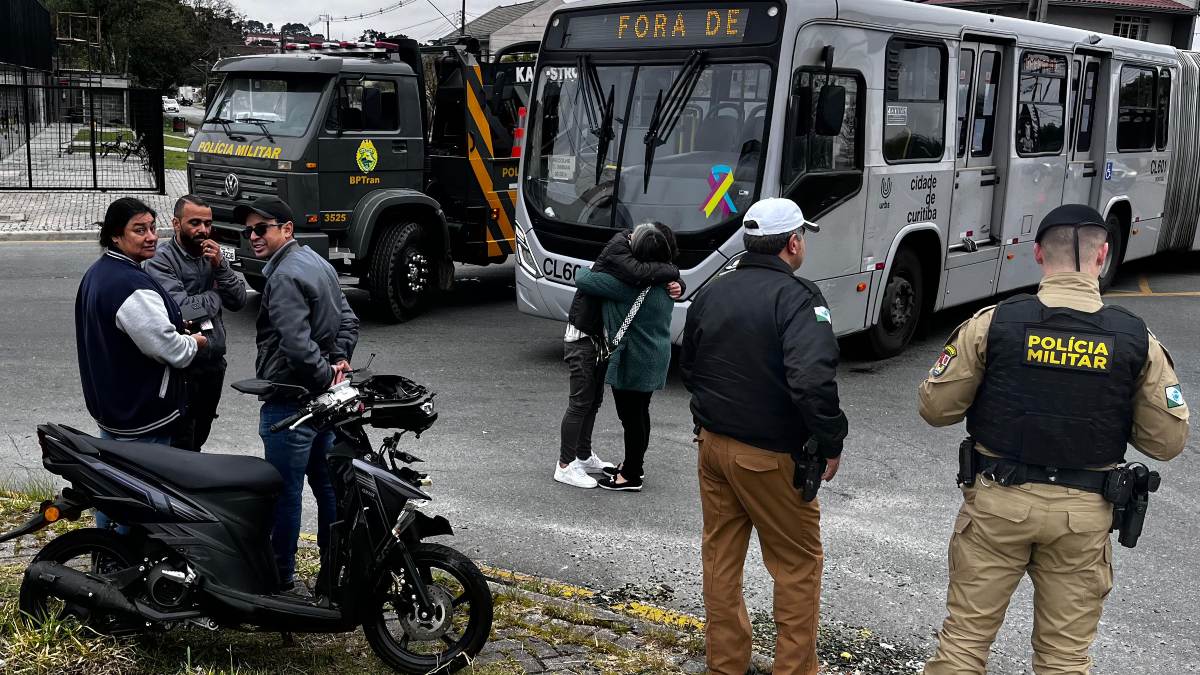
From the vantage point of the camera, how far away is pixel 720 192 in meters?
8.16

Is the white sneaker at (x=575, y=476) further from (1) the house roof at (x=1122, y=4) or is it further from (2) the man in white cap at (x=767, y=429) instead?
(1) the house roof at (x=1122, y=4)

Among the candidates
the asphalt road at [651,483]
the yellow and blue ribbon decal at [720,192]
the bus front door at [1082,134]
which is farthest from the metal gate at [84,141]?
the bus front door at [1082,134]

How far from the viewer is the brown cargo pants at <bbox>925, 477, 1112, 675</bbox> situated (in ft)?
11.6

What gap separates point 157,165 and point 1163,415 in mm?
20663

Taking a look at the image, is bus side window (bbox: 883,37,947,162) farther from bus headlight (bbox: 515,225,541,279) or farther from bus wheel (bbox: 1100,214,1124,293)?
bus wheel (bbox: 1100,214,1124,293)

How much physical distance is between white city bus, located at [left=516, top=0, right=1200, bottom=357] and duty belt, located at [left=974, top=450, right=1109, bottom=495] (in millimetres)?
4532

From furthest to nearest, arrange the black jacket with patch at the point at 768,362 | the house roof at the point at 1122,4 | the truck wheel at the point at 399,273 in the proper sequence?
the house roof at the point at 1122,4 < the truck wheel at the point at 399,273 < the black jacket with patch at the point at 768,362

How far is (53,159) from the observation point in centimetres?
2217

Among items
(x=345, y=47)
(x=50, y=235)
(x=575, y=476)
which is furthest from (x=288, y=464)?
(x=50, y=235)

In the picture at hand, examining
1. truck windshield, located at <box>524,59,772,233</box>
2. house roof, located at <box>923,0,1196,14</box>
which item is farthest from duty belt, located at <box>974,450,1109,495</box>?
house roof, located at <box>923,0,1196,14</box>

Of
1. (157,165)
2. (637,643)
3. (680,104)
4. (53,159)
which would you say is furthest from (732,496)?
(53,159)

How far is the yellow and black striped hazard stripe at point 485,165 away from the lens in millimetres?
11312

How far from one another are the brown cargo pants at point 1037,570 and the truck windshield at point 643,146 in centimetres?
471

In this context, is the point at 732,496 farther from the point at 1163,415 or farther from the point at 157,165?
the point at 157,165
